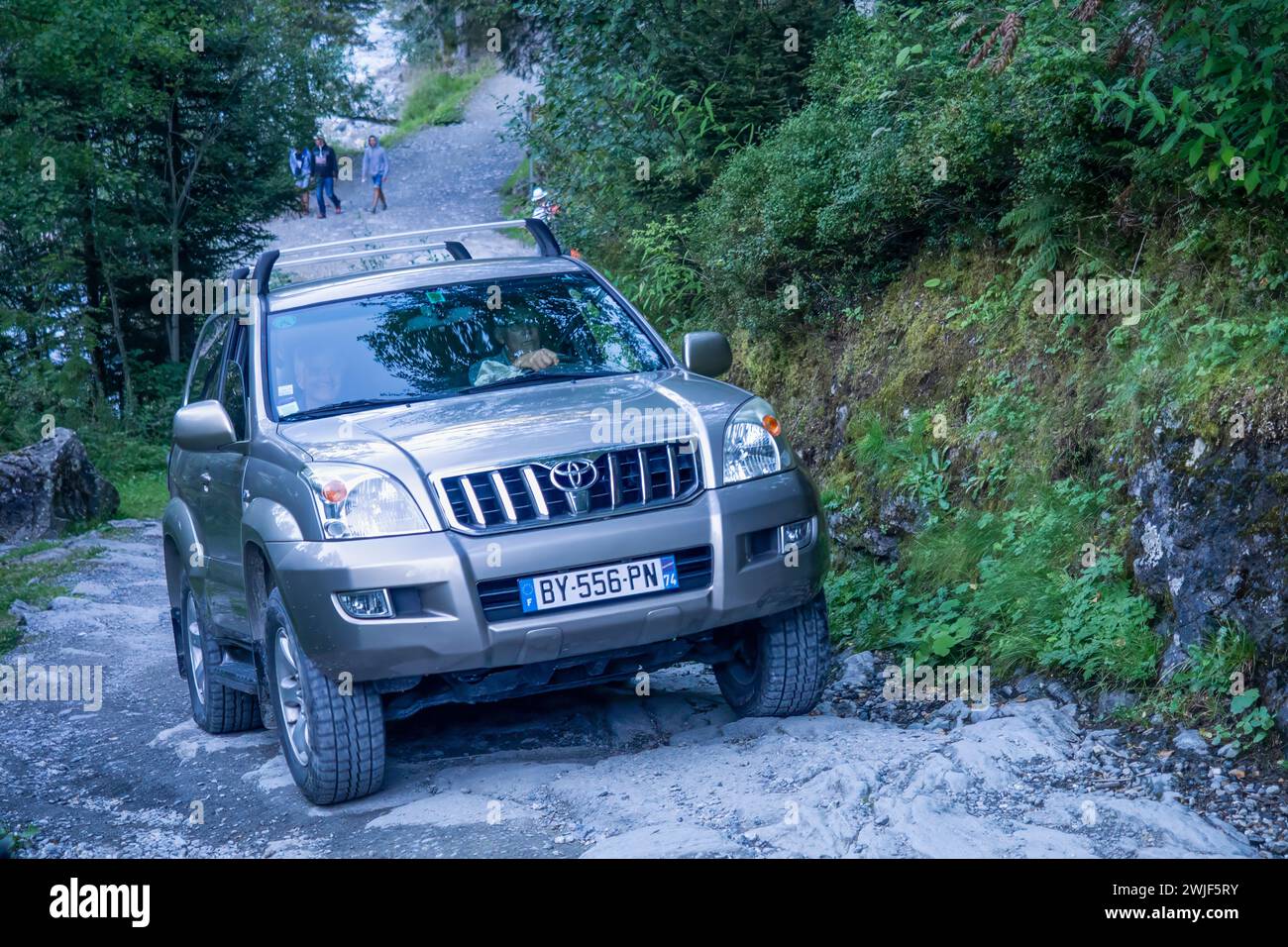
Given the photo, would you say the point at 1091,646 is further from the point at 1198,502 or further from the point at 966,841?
the point at 966,841

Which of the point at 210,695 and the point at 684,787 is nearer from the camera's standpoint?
the point at 684,787

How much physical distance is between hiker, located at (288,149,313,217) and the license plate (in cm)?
2484

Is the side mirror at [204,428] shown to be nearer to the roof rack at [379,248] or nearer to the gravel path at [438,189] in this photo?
the roof rack at [379,248]

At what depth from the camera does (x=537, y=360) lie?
645 cm

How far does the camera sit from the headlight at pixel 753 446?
18.3 feet

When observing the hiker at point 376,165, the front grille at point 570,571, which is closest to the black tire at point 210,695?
the front grille at point 570,571

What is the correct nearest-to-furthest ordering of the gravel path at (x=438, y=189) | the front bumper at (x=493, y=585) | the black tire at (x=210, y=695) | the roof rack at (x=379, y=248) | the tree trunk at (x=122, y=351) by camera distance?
the front bumper at (x=493, y=585) < the roof rack at (x=379, y=248) < the black tire at (x=210, y=695) < the tree trunk at (x=122, y=351) < the gravel path at (x=438, y=189)

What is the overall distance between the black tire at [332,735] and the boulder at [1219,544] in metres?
3.23

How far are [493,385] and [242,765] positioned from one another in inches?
85.9

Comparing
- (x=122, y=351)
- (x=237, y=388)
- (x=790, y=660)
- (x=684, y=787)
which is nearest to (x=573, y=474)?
(x=684, y=787)

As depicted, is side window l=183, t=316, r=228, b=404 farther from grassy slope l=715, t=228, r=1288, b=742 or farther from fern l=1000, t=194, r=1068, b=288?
fern l=1000, t=194, r=1068, b=288

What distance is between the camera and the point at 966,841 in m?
4.47

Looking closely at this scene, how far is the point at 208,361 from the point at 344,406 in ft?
6.81

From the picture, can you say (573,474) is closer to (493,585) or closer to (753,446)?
(493,585)
